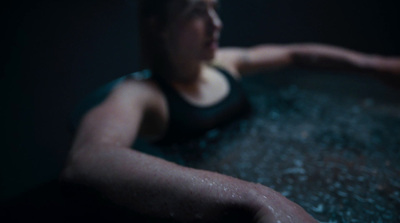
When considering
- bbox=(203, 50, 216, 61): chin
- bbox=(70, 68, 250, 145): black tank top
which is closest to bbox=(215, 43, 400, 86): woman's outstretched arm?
bbox=(203, 50, 216, 61): chin

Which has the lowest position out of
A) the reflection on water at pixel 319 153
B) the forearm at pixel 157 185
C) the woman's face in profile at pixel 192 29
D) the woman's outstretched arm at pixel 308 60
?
the reflection on water at pixel 319 153

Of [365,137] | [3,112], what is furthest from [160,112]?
[3,112]

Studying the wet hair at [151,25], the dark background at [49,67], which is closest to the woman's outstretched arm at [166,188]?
Result: the wet hair at [151,25]

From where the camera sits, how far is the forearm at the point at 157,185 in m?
0.52

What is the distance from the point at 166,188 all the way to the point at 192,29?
71 centimetres

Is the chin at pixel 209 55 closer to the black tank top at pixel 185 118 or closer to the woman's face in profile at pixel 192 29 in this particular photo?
the woman's face in profile at pixel 192 29

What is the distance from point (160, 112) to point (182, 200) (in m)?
0.55

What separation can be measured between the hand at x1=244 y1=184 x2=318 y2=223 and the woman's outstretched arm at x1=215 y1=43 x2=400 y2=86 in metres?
1.04

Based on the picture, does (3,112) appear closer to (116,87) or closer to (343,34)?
(116,87)

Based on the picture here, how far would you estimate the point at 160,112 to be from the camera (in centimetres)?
103

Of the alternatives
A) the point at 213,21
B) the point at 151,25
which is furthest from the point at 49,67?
the point at 213,21

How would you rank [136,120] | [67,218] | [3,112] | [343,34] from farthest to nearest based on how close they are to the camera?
[343,34] < [3,112] < [136,120] < [67,218]

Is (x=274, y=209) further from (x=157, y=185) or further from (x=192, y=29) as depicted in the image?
(x=192, y=29)

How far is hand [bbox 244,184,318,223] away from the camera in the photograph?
0.47 metres
